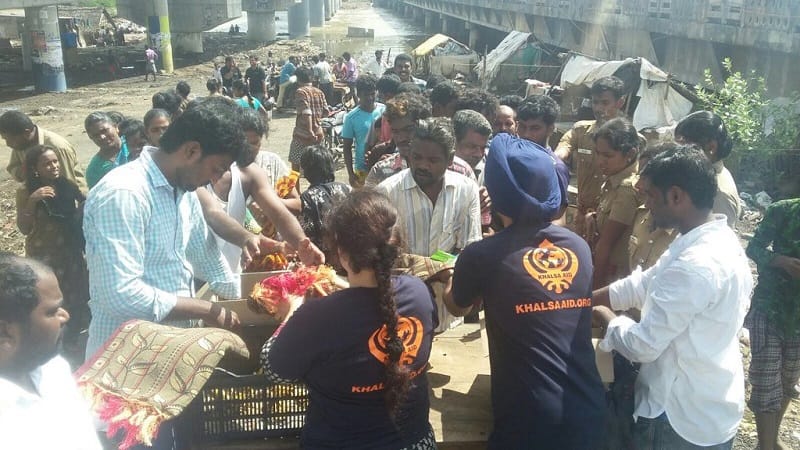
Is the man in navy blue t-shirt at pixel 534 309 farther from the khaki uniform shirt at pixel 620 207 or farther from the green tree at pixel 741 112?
the green tree at pixel 741 112

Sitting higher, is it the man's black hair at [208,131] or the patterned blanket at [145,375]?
the man's black hair at [208,131]

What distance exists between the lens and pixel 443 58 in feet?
80.8

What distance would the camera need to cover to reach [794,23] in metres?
10.3

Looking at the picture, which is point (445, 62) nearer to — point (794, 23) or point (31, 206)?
point (794, 23)

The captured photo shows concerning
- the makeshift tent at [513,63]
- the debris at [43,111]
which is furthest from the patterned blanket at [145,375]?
the debris at [43,111]

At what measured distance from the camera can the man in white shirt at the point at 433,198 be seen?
11.4 feet

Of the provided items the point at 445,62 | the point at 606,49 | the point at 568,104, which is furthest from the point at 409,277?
the point at 445,62

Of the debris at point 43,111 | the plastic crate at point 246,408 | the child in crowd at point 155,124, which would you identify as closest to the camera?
the plastic crate at point 246,408

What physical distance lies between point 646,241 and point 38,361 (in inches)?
117

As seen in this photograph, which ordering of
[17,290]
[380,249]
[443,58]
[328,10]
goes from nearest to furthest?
[17,290], [380,249], [443,58], [328,10]

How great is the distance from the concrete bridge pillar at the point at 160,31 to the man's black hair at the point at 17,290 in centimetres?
2840

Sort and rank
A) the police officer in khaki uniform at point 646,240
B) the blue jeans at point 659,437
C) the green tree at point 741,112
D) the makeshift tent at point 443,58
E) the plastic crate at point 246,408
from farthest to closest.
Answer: the makeshift tent at point 443,58
the green tree at point 741,112
the police officer in khaki uniform at point 646,240
the blue jeans at point 659,437
the plastic crate at point 246,408

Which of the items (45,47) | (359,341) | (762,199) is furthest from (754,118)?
(45,47)

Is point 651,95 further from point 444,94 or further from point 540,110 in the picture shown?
point 540,110
